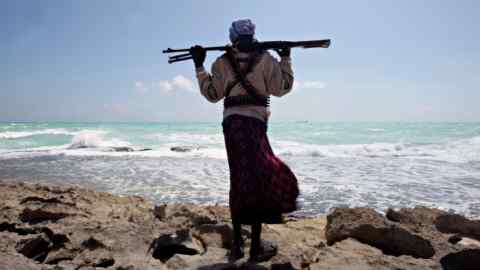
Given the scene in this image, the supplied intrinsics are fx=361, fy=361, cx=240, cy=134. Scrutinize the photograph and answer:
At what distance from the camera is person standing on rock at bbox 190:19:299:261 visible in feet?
8.29

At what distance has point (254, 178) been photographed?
8.26 ft

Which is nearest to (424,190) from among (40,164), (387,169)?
(387,169)

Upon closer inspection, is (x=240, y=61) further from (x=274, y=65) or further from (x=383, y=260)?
(x=383, y=260)

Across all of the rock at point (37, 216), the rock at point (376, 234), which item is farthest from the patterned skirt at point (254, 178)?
the rock at point (37, 216)

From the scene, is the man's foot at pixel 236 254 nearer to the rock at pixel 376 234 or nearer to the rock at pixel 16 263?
the rock at pixel 376 234

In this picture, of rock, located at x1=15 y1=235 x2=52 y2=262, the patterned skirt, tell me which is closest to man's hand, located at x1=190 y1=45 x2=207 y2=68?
the patterned skirt

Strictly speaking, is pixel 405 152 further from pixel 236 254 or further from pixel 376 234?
pixel 236 254

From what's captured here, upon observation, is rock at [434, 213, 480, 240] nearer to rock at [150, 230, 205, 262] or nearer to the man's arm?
rock at [150, 230, 205, 262]

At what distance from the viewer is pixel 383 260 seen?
262 cm

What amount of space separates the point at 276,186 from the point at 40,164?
11954 mm

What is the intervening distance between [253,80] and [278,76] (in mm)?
189

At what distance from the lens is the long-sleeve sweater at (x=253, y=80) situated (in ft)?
8.43

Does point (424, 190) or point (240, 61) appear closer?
point (240, 61)

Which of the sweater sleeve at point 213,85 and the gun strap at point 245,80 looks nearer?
the gun strap at point 245,80
